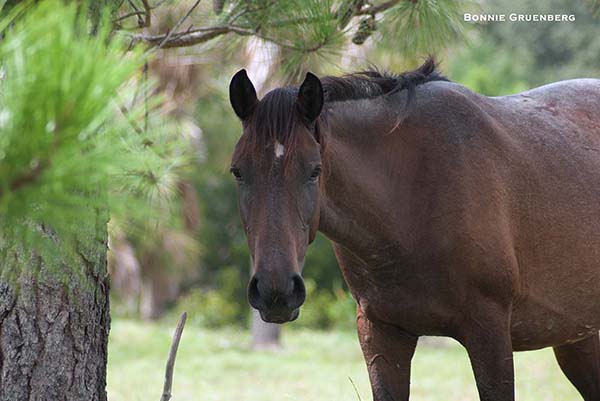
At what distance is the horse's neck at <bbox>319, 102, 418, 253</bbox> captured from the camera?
2.89 meters

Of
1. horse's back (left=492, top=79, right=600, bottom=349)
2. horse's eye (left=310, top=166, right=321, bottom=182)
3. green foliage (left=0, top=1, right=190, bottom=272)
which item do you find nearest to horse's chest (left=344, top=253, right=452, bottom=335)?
horse's back (left=492, top=79, right=600, bottom=349)

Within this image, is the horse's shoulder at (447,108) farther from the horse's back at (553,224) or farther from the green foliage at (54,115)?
the green foliage at (54,115)

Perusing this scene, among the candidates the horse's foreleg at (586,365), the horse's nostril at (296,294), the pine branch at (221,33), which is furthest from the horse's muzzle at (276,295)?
the horse's foreleg at (586,365)

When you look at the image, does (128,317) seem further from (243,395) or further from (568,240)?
(568,240)

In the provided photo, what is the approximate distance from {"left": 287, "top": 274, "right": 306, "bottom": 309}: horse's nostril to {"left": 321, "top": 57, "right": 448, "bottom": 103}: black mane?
794 millimetres

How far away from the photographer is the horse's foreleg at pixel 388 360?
3.22 metres

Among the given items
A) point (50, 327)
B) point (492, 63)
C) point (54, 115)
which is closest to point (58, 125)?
point (54, 115)

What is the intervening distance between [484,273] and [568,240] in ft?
1.95

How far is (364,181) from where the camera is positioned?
2.95 m

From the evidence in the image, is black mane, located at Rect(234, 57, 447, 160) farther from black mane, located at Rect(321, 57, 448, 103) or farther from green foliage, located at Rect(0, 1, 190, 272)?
green foliage, located at Rect(0, 1, 190, 272)

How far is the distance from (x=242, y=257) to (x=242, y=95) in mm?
16206

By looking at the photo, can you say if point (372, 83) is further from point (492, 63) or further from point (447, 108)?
point (492, 63)

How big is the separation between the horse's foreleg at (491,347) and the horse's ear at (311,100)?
92 cm

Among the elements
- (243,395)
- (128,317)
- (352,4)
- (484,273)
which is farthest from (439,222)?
(128,317)
